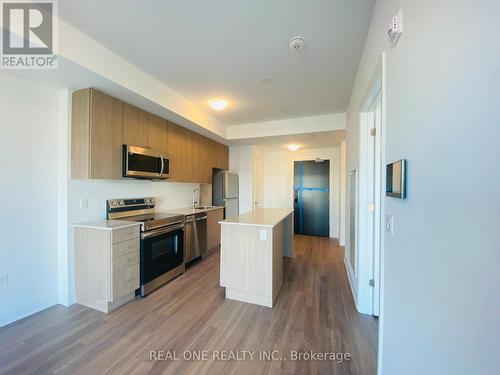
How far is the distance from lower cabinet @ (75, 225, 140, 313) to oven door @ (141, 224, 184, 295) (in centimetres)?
11

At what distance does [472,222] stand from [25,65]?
3223 millimetres

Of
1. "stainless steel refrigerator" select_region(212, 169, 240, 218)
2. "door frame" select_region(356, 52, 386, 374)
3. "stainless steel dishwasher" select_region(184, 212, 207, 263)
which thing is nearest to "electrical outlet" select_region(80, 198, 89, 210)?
"stainless steel dishwasher" select_region(184, 212, 207, 263)

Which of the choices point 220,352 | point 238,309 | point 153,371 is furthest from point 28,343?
point 238,309

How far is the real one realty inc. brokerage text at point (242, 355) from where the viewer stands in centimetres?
163

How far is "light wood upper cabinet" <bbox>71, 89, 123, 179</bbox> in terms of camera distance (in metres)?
2.26

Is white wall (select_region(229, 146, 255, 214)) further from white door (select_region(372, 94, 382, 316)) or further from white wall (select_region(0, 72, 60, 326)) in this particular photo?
white wall (select_region(0, 72, 60, 326))

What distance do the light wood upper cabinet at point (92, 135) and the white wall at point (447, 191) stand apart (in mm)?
2735

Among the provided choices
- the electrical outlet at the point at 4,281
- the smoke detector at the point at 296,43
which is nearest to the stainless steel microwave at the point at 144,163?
the electrical outlet at the point at 4,281

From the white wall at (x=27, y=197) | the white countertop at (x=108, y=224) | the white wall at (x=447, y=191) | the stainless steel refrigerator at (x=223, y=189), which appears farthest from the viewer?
the stainless steel refrigerator at (x=223, y=189)

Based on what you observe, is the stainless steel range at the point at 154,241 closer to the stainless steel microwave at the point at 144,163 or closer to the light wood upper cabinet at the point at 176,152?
the stainless steel microwave at the point at 144,163

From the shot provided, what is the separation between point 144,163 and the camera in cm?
284

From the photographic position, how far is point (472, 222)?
0.58m

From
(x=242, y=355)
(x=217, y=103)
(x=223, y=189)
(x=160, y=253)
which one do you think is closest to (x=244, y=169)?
(x=223, y=189)

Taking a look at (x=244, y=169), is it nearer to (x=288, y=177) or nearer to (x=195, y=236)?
(x=288, y=177)
